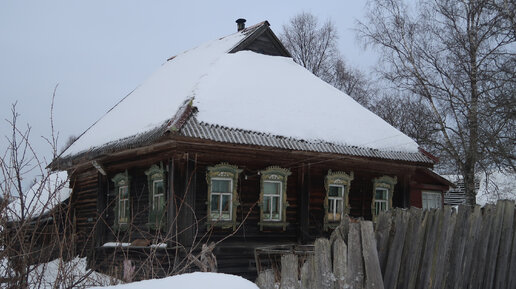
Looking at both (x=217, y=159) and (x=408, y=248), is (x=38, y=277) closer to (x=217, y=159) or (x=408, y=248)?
(x=408, y=248)

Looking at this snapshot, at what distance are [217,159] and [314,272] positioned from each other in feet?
25.7

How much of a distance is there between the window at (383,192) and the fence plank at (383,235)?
1026cm

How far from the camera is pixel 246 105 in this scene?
39.6 feet

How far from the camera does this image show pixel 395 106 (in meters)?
29.5

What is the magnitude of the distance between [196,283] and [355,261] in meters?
1.33

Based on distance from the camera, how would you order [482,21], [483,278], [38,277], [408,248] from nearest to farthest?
[38,277]
[408,248]
[483,278]
[482,21]

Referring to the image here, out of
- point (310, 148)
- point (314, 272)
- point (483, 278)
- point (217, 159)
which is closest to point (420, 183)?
point (310, 148)

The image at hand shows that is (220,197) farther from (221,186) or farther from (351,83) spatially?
(351,83)

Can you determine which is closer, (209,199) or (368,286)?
(368,286)

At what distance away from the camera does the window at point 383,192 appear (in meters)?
14.2

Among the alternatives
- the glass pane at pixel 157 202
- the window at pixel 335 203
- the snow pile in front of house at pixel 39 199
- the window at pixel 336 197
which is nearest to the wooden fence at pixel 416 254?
the snow pile in front of house at pixel 39 199

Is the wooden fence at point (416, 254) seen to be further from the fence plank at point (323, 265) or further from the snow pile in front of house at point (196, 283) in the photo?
the snow pile in front of house at point (196, 283)

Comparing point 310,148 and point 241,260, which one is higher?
point 310,148

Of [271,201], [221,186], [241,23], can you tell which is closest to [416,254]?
[221,186]
